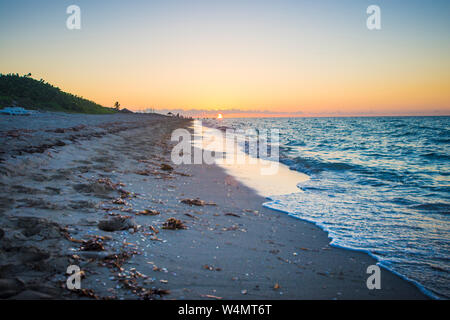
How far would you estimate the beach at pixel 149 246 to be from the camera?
8.35 feet

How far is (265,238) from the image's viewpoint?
428 centimetres

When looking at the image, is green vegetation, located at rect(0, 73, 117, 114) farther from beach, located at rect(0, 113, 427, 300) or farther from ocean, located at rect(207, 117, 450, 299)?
ocean, located at rect(207, 117, 450, 299)

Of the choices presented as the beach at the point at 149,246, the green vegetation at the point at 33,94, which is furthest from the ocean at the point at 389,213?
Result: the green vegetation at the point at 33,94

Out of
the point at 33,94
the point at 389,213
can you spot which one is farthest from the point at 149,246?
the point at 33,94

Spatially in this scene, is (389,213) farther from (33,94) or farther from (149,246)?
(33,94)

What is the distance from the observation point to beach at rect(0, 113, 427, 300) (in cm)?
254

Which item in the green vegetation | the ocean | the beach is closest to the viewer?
the beach

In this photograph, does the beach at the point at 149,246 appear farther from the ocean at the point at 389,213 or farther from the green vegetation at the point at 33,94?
the green vegetation at the point at 33,94

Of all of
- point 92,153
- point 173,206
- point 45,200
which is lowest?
point 173,206

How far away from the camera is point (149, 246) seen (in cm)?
342

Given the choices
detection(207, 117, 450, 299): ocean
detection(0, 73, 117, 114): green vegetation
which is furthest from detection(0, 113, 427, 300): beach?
detection(0, 73, 117, 114): green vegetation

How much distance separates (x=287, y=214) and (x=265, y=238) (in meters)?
1.66
